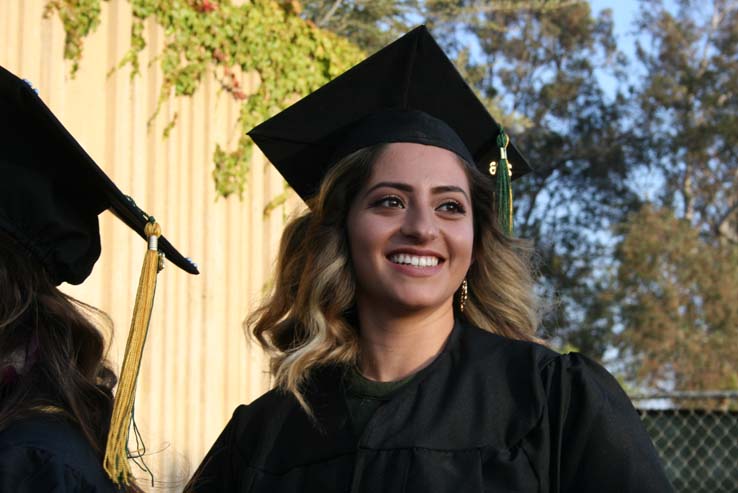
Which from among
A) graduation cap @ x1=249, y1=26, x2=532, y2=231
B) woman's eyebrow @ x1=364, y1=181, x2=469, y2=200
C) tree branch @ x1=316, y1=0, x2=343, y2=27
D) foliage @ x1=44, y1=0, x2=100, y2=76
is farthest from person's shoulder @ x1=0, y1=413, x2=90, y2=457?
tree branch @ x1=316, y1=0, x2=343, y2=27

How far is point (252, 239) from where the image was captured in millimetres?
5738

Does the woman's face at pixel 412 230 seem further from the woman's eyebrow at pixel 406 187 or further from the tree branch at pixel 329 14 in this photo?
the tree branch at pixel 329 14

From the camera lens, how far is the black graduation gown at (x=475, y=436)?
2.40 meters

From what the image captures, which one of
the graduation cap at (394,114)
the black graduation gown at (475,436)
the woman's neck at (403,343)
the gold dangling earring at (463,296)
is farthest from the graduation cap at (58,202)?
the gold dangling earring at (463,296)

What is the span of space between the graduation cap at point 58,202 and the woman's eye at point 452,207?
78 centimetres

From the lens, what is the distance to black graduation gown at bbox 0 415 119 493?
1.93 m

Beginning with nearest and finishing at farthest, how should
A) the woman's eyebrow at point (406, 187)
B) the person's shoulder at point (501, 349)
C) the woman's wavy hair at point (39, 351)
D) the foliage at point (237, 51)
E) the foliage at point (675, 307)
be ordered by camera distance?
the woman's wavy hair at point (39, 351)
the person's shoulder at point (501, 349)
the woman's eyebrow at point (406, 187)
the foliage at point (237, 51)
the foliage at point (675, 307)

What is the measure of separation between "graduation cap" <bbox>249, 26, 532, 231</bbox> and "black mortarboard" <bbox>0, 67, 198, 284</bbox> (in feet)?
2.75

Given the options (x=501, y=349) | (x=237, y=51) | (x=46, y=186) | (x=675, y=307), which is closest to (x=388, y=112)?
(x=501, y=349)

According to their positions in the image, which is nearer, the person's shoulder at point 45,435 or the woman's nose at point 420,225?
the person's shoulder at point 45,435

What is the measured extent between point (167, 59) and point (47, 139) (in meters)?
2.88

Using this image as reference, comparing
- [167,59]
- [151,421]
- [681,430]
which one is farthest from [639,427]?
[681,430]

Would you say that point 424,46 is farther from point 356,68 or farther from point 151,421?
point 151,421

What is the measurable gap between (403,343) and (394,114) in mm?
655
